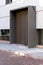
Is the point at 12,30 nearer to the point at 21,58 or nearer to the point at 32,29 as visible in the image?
the point at 32,29

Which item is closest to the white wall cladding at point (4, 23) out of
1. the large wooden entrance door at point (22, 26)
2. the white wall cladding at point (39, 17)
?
the large wooden entrance door at point (22, 26)

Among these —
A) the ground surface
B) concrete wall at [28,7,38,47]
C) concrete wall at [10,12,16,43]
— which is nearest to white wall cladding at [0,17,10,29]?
concrete wall at [10,12,16,43]

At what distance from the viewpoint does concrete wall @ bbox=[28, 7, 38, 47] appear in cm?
1898

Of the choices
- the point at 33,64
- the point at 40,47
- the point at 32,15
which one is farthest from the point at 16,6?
the point at 33,64

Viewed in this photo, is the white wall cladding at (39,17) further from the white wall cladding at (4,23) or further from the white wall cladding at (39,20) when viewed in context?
the white wall cladding at (4,23)

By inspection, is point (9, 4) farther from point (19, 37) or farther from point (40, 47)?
point (40, 47)

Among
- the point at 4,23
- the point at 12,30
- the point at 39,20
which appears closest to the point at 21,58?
the point at 39,20

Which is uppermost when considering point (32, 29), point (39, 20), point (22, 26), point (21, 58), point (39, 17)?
point (39, 17)

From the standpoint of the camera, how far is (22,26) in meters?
22.5

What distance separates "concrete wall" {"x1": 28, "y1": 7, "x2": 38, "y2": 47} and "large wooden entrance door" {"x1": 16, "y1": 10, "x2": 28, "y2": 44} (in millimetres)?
2152

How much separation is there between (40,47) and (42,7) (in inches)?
133

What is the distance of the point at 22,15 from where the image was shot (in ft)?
74.0

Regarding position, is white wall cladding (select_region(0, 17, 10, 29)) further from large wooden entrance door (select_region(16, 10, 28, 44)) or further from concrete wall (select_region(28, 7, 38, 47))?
concrete wall (select_region(28, 7, 38, 47))

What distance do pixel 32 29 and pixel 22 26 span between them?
11.7ft
